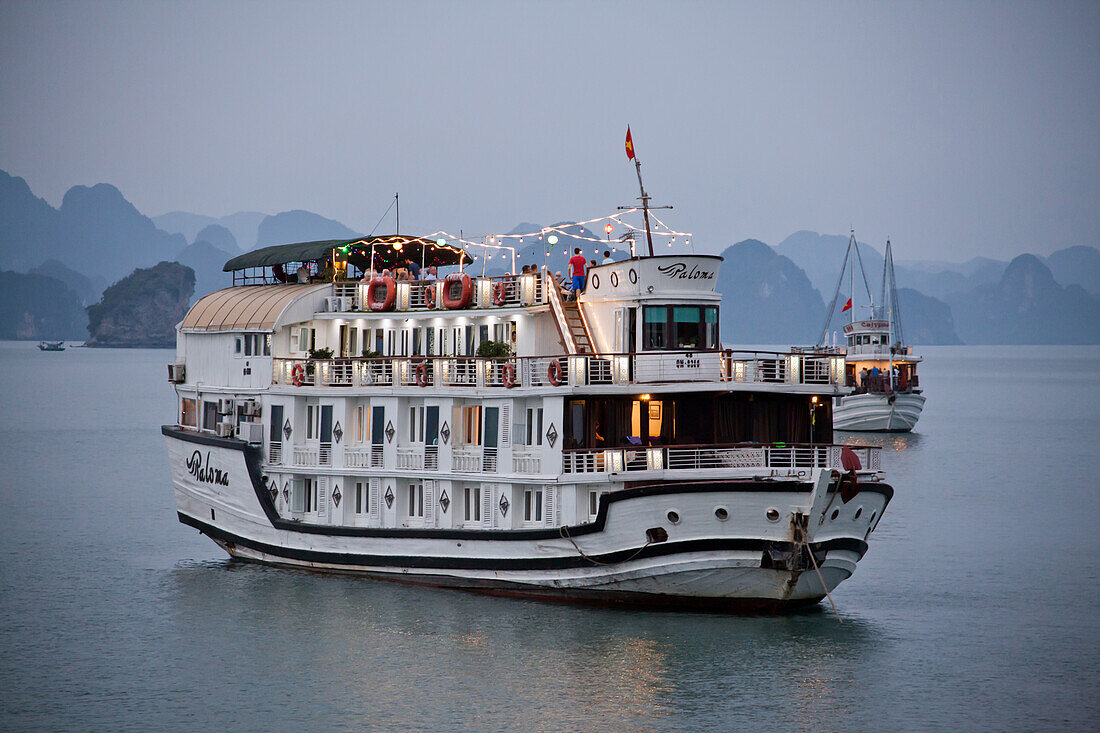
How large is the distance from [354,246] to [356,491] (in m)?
8.71

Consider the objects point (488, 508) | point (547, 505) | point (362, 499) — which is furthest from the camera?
point (362, 499)

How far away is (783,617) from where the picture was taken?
101ft

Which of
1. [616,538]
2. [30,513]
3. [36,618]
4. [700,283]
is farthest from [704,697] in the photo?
[30,513]

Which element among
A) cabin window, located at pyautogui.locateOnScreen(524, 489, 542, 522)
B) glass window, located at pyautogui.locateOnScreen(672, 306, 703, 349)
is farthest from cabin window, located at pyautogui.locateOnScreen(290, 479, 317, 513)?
glass window, located at pyautogui.locateOnScreen(672, 306, 703, 349)

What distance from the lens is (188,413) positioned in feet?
135

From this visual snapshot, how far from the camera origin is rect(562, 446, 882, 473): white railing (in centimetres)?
2923

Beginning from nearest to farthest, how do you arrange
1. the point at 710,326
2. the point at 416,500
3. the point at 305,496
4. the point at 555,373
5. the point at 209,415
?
the point at 555,373
the point at 710,326
the point at 416,500
the point at 305,496
the point at 209,415

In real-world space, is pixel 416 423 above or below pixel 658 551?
above

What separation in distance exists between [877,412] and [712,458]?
68.6m

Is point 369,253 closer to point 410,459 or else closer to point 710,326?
point 410,459

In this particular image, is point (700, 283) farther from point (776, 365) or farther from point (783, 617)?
point (783, 617)

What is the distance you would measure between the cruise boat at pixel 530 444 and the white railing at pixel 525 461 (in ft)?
0.13

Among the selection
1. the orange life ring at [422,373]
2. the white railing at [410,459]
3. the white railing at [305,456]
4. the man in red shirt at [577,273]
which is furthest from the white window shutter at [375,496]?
the man in red shirt at [577,273]

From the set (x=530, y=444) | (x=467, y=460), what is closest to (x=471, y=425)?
(x=467, y=460)
